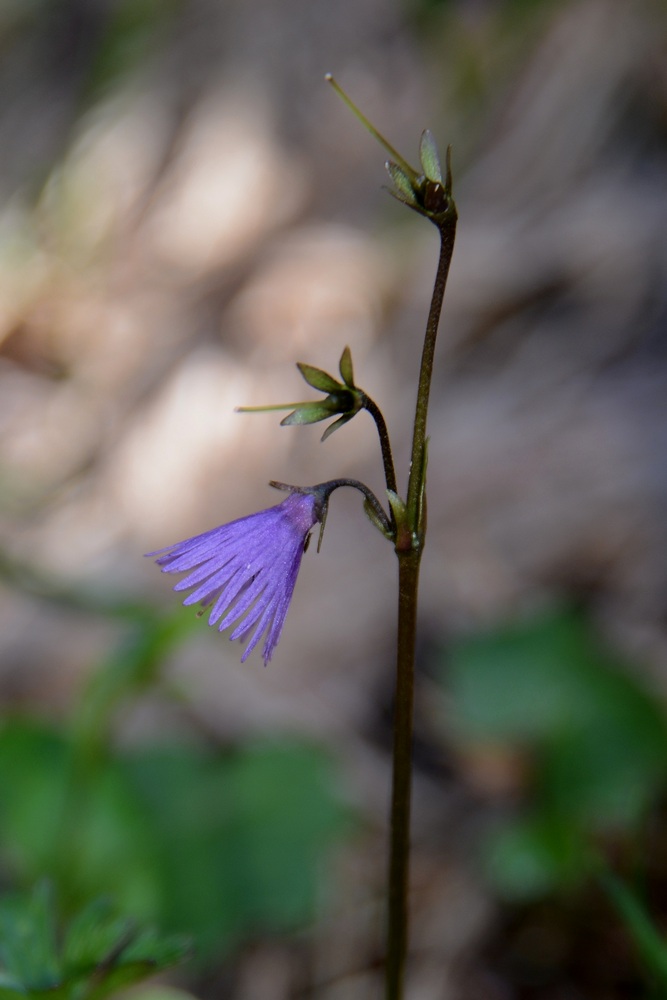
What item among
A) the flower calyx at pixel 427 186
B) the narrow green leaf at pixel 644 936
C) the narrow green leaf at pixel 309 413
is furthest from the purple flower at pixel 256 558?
the narrow green leaf at pixel 644 936

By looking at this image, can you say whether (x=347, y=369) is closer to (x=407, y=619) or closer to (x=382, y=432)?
(x=382, y=432)

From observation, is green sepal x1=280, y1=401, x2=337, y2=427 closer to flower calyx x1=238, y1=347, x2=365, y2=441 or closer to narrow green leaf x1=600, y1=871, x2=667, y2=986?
flower calyx x1=238, y1=347, x2=365, y2=441

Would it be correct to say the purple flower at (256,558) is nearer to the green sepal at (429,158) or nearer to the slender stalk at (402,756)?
the slender stalk at (402,756)

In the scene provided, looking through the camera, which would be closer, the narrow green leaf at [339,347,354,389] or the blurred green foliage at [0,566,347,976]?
the narrow green leaf at [339,347,354,389]

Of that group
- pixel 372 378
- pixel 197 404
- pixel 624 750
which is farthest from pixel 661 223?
pixel 624 750

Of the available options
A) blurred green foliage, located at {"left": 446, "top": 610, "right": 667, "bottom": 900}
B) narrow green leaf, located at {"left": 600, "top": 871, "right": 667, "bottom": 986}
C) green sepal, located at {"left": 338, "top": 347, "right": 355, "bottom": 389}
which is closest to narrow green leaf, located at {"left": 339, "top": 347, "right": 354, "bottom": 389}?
Answer: green sepal, located at {"left": 338, "top": 347, "right": 355, "bottom": 389}

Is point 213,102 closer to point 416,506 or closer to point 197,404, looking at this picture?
point 197,404
